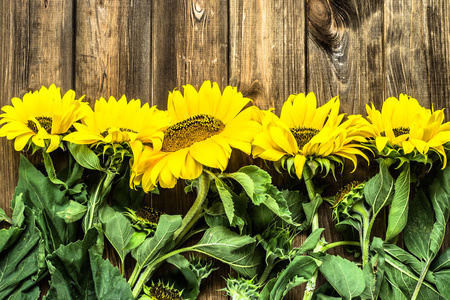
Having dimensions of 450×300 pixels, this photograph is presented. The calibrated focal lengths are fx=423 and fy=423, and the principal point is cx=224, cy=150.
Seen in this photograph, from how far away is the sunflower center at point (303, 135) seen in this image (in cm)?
77

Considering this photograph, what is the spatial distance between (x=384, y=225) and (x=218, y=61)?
0.45 meters

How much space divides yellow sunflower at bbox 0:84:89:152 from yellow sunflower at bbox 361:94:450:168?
0.53 metres

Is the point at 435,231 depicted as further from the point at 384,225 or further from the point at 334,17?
the point at 334,17

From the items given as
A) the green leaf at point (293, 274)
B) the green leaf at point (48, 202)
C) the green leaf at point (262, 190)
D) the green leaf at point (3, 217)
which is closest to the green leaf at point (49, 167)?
the green leaf at point (48, 202)

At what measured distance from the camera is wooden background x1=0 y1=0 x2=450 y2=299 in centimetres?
83

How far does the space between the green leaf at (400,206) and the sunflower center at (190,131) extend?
0.33 meters

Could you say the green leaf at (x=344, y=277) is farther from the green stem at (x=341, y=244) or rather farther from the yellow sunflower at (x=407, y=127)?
the yellow sunflower at (x=407, y=127)

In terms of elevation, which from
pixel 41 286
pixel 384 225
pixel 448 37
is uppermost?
pixel 448 37

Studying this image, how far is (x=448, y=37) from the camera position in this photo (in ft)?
2.76

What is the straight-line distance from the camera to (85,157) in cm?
75

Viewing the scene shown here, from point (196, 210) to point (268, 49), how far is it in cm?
35

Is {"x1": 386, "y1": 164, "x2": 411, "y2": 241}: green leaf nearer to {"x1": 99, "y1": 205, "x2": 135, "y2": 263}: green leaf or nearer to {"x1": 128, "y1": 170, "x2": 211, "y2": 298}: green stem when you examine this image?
{"x1": 128, "y1": 170, "x2": 211, "y2": 298}: green stem

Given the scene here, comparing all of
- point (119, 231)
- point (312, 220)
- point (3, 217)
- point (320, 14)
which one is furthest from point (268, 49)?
point (3, 217)

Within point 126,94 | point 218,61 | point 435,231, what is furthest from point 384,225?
point 126,94
